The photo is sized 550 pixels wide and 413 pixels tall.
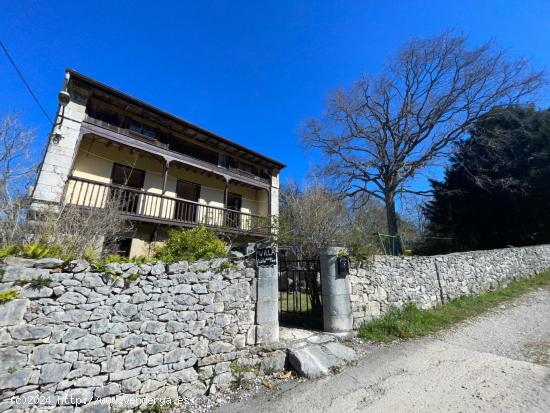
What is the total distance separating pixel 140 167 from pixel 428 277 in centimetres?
1206

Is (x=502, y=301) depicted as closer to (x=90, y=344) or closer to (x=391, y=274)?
(x=391, y=274)

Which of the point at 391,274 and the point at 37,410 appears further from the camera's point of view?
the point at 391,274

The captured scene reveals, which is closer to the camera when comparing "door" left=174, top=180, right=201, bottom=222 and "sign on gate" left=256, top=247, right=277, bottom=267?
"sign on gate" left=256, top=247, right=277, bottom=267

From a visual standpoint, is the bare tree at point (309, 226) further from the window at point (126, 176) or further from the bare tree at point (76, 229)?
the window at point (126, 176)

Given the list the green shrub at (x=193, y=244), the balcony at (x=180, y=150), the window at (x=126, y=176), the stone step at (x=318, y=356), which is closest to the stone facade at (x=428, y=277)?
the stone step at (x=318, y=356)

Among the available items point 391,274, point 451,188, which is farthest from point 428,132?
point 391,274

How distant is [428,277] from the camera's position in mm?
7641

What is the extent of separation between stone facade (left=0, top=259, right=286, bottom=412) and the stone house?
3851 millimetres

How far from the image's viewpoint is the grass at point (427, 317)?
554cm

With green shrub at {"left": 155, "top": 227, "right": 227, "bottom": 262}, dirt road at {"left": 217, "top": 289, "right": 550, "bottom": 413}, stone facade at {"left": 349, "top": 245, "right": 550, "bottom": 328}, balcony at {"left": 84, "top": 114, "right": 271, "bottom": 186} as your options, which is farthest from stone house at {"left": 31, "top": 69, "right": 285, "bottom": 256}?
dirt road at {"left": 217, "top": 289, "right": 550, "bottom": 413}

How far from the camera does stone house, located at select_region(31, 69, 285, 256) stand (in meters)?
8.27

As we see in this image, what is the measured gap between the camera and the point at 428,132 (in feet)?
50.4

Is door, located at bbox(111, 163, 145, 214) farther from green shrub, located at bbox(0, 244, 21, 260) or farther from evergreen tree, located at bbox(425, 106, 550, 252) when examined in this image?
evergreen tree, located at bbox(425, 106, 550, 252)

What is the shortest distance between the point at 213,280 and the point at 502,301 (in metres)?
9.41
